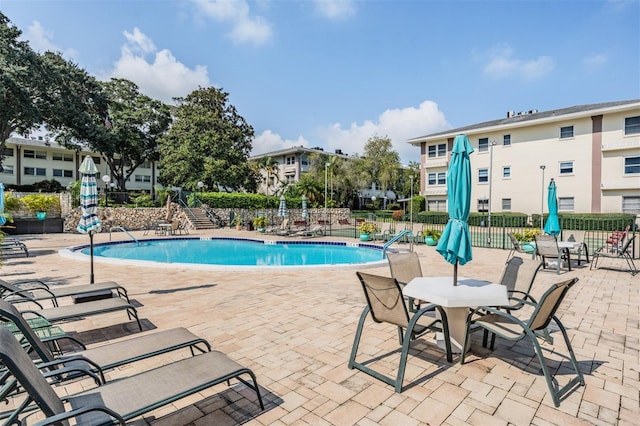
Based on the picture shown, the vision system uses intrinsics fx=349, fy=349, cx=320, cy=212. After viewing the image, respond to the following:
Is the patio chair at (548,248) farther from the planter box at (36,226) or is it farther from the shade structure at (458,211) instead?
the planter box at (36,226)

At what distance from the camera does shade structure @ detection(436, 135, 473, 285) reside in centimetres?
419

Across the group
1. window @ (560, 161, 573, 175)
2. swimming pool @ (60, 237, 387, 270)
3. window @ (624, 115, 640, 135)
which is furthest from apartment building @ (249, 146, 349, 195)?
window @ (624, 115, 640, 135)

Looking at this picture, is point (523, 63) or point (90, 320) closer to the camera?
point (90, 320)

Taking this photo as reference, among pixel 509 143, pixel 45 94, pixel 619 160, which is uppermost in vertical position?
pixel 45 94

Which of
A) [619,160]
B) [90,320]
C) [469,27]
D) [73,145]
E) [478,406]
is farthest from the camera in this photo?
[73,145]

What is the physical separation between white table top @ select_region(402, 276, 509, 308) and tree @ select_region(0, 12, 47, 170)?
27.0m

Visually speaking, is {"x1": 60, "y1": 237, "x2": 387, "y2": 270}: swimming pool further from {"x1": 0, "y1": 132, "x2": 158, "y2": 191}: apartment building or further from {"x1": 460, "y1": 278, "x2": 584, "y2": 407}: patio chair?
{"x1": 0, "y1": 132, "x2": 158, "y2": 191}: apartment building

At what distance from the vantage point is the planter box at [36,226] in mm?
21092

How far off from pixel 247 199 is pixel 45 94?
16084mm

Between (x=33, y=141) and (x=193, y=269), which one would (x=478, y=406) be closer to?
(x=193, y=269)

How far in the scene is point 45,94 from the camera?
24562 mm

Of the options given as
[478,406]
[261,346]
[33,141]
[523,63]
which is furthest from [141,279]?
[33,141]

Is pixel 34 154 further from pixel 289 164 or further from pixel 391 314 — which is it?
pixel 391 314

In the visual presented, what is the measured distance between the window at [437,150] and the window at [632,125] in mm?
13529
